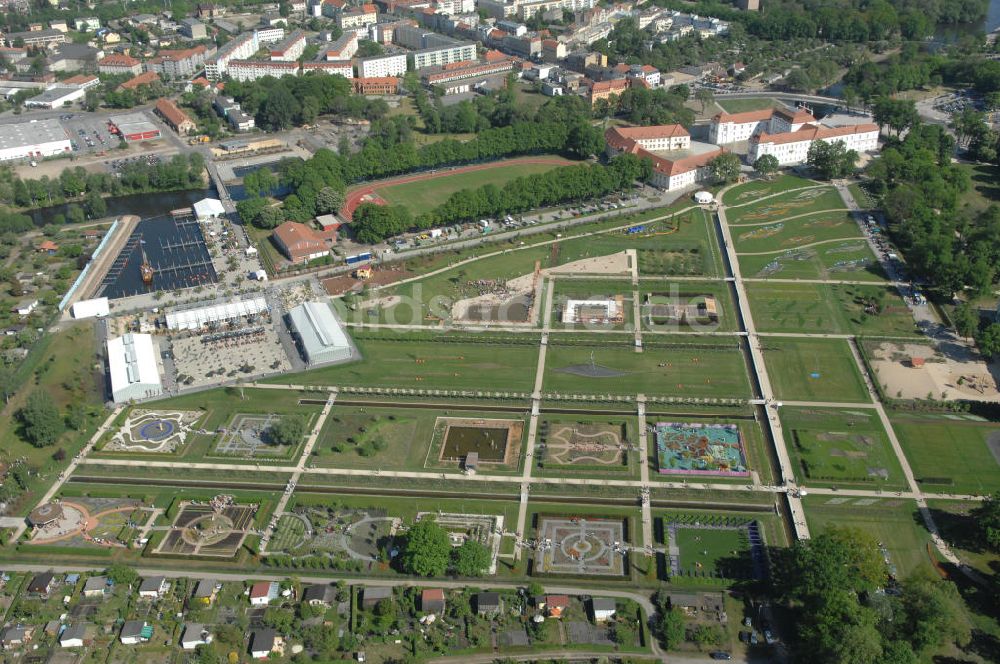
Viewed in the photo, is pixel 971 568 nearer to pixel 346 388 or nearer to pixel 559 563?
pixel 559 563

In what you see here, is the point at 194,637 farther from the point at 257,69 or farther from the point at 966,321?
the point at 257,69

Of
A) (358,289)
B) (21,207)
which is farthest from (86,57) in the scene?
(358,289)

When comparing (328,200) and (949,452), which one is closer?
(949,452)

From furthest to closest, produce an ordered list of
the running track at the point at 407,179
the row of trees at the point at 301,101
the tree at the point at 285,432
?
the row of trees at the point at 301,101, the running track at the point at 407,179, the tree at the point at 285,432

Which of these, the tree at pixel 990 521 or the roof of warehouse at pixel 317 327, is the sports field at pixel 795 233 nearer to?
the tree at pixel 990 521

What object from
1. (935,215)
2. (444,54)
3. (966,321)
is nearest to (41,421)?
(966,321)

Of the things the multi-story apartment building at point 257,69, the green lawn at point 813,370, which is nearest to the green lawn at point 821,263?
the green lawn at point 813,370

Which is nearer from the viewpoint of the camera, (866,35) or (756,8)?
(866,35)
